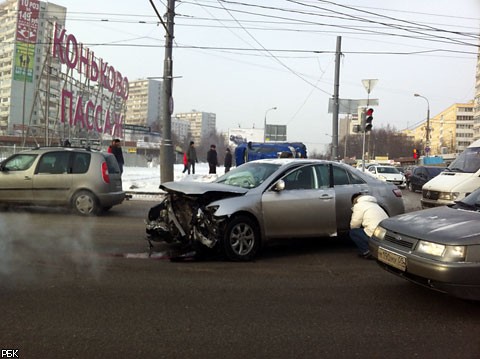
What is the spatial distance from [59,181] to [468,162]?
985 cm

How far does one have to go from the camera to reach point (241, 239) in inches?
Answer: 239

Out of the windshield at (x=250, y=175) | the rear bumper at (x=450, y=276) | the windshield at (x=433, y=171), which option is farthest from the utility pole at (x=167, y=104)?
the windshield at (x=433, y=171)

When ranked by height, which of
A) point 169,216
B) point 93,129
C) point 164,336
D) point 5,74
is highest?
point 5,74

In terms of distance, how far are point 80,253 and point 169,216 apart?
1.43m

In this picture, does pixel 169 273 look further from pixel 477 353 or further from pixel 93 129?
Answer: pixel 93 129

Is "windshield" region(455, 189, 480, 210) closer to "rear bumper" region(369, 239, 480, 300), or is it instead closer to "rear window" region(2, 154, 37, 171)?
"rear bumper" region(369, 239, 480, 300)

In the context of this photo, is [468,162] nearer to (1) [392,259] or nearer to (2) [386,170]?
(1) [392,259]

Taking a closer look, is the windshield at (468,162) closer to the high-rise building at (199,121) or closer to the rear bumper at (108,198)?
the rear bumper at (108,198)

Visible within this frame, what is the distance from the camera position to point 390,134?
10762 cm

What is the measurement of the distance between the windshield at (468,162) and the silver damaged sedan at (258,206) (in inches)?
158

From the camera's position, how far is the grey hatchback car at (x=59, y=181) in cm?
992

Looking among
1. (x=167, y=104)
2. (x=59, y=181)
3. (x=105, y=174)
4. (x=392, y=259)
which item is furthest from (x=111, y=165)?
Result: (x=392, y=259)

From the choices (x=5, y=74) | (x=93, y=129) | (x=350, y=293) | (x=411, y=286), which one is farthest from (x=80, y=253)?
(x=5, y=74)

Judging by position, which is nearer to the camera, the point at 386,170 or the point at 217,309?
the point at 217,309
